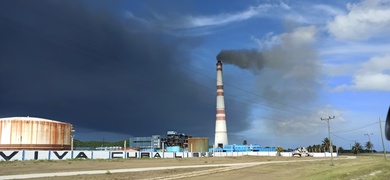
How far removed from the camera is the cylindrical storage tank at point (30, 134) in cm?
7681

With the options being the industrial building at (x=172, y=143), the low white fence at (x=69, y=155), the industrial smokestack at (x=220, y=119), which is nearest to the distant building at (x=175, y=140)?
the industrial building at (x=172, y=143)

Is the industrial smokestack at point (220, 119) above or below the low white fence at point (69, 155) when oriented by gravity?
above

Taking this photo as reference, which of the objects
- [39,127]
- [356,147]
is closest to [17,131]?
[39,127]

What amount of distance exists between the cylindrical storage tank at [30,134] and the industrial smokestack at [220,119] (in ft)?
174

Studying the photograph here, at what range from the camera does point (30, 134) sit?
7906 cm

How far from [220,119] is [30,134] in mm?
61774

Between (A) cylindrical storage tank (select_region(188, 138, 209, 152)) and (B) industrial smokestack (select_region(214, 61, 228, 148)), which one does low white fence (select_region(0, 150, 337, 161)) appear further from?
(A) cylindrical storage tank (select_region(188, 138, 209, 152))

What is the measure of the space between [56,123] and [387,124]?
86.2 m

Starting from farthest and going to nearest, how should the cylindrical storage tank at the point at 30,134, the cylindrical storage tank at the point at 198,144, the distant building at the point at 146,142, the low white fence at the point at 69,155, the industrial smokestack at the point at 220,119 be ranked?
the distant building at the point at 146,142 → the cylindrical storage tank at the point at 198,144 → the industrial smokestack at the point at 220,119 → the cylindrical storage tank at the point at 30,134 → the low white fence at the point at 69,155

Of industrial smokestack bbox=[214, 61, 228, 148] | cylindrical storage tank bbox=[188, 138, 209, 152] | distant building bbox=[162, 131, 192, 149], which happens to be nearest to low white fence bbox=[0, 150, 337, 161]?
industrial smokestack bbox=[214, 61, 228, 148]

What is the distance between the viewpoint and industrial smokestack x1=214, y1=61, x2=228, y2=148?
121 m

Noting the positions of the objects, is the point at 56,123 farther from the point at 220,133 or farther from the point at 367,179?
the point at 367,179

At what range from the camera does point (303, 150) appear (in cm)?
13850

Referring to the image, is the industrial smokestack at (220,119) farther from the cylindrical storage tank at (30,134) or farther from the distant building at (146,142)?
the cylindrical storage tank at (30,134)
